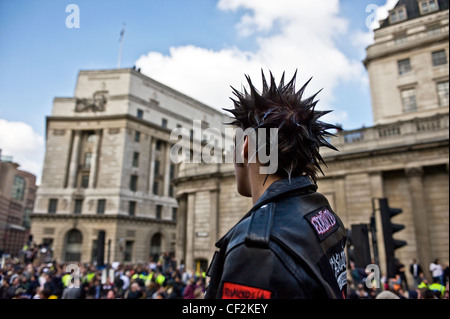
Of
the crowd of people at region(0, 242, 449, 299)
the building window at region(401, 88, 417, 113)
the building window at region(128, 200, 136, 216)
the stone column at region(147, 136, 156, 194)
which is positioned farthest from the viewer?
the stone column at region(147, 136, 156, 194)

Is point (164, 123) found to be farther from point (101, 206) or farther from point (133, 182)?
point (101, 206)

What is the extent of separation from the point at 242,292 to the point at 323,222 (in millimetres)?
595

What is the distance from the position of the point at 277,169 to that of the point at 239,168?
0.99 feet

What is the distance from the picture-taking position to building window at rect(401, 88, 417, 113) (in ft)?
81.2

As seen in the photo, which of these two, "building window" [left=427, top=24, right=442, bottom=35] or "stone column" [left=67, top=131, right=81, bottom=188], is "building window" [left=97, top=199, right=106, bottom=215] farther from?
"building window" [left=427, top=24, right=442, bottom=35]

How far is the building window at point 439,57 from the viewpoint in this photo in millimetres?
24156

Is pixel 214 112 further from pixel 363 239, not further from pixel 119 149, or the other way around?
pixel 363 239

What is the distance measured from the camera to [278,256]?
1.18 metres

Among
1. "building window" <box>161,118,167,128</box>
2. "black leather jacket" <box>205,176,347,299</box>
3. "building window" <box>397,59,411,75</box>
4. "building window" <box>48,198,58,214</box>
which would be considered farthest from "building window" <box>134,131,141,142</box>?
"black leather jacket" <box>205,176,347,299</box>

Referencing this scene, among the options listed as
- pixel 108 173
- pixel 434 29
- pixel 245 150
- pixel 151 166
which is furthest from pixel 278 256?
pixel 151 166

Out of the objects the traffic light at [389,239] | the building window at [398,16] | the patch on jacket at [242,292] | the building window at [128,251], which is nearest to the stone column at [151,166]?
the building window at [128,251]

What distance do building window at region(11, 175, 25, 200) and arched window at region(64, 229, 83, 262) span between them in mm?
25837

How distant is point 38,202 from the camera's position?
4381 cm
